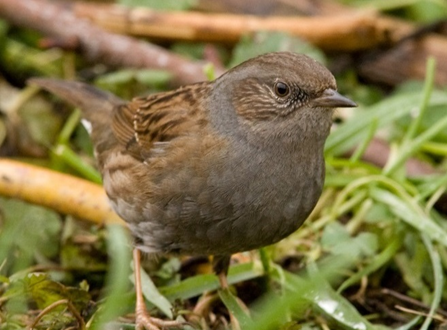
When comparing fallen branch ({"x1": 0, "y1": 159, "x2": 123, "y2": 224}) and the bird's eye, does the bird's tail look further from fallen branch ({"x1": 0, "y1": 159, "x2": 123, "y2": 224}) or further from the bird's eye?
the bird's eye

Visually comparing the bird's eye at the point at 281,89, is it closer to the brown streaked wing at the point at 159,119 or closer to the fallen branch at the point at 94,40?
the brown streaked wing at the point at 159,119

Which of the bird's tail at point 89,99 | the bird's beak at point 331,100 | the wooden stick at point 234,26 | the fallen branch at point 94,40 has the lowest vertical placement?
the bird's tail at point 89,99

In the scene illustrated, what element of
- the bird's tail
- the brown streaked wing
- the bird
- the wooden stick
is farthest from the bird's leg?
the wooden stick

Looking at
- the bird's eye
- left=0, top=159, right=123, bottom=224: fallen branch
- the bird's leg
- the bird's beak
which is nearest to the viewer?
the bird's beak

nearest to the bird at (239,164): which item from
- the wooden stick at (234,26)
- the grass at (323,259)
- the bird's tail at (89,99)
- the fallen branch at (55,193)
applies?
the grass at (323,259)

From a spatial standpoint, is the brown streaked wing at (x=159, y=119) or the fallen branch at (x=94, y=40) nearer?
the brown streaked wing at (x=159, y=119)

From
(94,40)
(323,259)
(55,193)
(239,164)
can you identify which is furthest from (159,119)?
(94,40)

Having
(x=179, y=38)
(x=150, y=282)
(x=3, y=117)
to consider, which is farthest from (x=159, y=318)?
(x=179, y=38)
